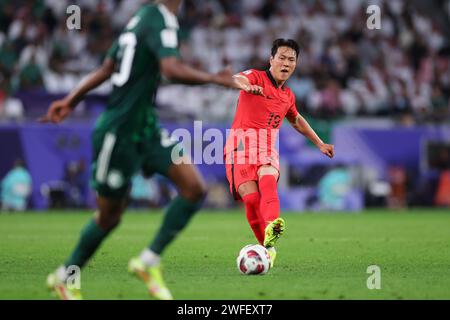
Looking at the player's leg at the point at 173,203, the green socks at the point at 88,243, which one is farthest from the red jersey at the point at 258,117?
the green socks at the point at 88,243

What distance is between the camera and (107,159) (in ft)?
25.0

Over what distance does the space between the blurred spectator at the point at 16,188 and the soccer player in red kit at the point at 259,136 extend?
13025mm

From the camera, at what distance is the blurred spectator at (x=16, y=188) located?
23125 mm

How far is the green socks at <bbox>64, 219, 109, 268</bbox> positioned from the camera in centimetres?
775

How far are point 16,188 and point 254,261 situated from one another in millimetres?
14512

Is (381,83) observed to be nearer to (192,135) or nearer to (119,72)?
(192,135)

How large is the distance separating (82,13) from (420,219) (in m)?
12.1

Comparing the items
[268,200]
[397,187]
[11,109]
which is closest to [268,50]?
[397,187]

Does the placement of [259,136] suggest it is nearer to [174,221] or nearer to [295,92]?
[174,221]

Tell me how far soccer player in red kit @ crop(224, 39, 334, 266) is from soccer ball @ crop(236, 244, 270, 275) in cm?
62

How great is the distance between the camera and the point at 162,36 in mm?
7496

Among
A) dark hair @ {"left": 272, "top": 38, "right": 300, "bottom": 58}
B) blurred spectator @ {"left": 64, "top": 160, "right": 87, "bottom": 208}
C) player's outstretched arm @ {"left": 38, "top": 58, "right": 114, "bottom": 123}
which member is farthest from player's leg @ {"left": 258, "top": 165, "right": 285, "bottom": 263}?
blurred spectator @ {"left": 64, "top": 160, "right": 87, "bottom": 208}

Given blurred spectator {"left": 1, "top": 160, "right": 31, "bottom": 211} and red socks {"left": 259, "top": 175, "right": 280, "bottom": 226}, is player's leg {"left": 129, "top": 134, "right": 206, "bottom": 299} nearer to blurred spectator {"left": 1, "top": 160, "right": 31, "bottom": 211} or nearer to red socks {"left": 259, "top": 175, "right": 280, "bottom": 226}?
red socks {"left": 259, "top": 175, "right": 280, "bottom": 226}

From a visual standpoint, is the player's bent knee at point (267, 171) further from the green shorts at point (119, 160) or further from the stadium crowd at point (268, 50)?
the stadium crowd at point (268, 50)
